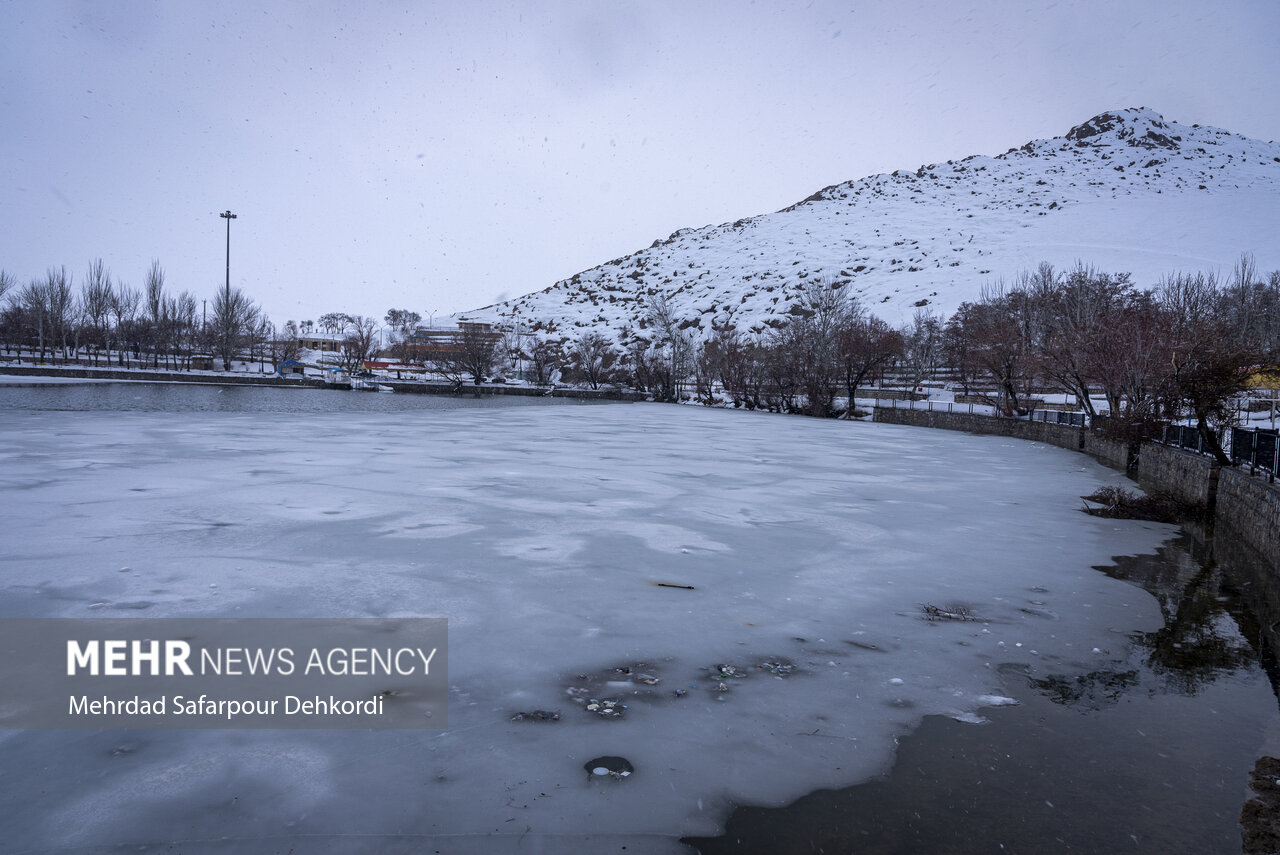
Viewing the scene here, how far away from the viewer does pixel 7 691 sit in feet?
13.2

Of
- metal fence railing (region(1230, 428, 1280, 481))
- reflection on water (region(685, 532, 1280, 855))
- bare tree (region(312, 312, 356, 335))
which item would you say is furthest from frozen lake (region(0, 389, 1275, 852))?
bare tree (region(312, 312, 356, 335))

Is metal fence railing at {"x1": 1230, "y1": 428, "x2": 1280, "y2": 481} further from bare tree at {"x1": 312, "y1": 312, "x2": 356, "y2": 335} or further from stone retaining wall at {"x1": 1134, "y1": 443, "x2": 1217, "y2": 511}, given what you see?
bare tree at {"x1": 312, "y1": 312, "x2": 356, "y2": 335}

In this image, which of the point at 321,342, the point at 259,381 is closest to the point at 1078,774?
the point at 259,381

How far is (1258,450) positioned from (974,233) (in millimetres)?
121169

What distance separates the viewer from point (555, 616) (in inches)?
221

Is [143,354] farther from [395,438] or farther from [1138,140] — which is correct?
[1138,140]

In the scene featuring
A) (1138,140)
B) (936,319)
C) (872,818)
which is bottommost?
(872,818)

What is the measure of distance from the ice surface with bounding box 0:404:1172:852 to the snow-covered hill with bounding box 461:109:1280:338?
72.9m

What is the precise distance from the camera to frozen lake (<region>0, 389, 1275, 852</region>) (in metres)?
3.21

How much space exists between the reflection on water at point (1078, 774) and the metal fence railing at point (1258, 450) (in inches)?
241

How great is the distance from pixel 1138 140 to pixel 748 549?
214 meters

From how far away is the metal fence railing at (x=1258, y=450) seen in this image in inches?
395

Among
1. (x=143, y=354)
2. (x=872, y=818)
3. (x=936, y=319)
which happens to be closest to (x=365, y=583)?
(x=872, y=818)

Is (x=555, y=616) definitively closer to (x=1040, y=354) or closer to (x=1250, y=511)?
(x=1250, y=511)
